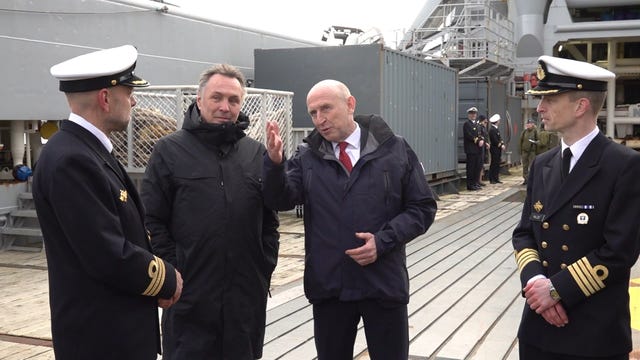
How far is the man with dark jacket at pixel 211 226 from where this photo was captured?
3125mm

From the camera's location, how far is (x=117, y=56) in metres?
2.72

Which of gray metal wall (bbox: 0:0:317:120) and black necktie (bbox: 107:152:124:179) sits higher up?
gray metal wall (bbox: 0:0:317:120)

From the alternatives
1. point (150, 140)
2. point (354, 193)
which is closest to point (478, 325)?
point (354, 193)

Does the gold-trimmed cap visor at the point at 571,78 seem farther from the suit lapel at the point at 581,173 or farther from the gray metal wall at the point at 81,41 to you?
the gray metal wall at the point at 81,41

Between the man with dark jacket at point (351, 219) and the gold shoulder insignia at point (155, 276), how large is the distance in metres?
0.67

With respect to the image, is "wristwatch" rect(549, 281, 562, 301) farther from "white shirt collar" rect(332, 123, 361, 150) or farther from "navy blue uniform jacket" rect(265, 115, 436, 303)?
"white shirt collar" rect(332, 123, 361, 150)

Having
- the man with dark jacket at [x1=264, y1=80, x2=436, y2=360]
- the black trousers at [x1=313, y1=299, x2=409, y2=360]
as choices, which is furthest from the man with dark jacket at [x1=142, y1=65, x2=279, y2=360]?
the black trousers at [x1=313, y1=299, x2=409, y2=360]

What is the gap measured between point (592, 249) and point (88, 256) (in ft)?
5.84

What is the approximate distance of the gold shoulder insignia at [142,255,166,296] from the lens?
260cm

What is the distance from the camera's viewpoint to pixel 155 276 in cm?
262

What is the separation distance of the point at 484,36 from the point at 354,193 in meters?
20.3

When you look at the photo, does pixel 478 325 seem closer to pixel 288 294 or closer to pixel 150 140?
pixel 288 294

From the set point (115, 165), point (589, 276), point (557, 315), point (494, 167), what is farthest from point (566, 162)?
point (494, 167)

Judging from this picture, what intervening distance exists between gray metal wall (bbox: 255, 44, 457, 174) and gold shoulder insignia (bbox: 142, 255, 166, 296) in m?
9.11
